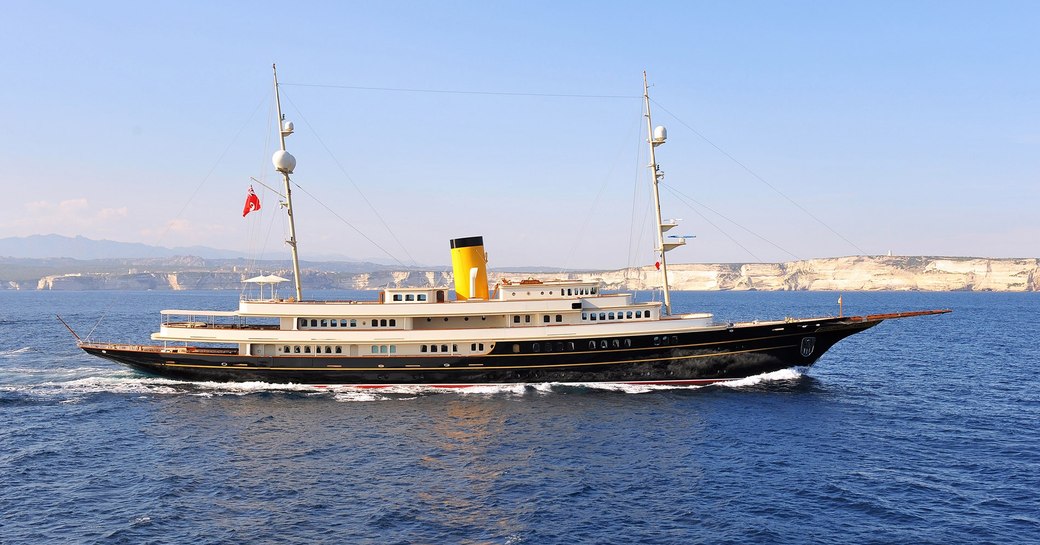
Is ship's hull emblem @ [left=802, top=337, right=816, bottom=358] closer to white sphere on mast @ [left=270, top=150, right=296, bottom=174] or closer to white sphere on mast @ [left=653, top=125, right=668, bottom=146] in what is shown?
white sphere on mast @ [left=653, top=125, right=668, bottom=146]

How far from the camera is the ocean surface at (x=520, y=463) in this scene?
60.4ft

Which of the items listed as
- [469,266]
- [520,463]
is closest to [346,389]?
[469,266]

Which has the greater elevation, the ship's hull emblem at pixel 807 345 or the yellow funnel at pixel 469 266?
the yellow funnel at pixel 469 266

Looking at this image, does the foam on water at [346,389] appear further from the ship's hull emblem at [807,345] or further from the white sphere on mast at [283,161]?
the white sphere on mast at [283,161]

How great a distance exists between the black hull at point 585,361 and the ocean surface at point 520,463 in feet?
3.00

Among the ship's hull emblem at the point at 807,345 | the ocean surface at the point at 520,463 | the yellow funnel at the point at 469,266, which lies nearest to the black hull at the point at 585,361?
the ship's hull emblem at the point at 807,345

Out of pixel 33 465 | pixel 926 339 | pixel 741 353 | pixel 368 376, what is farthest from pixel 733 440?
pixel 926 339

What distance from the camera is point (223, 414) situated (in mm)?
31125

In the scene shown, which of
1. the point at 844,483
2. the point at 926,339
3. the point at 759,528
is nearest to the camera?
the point at 759,528

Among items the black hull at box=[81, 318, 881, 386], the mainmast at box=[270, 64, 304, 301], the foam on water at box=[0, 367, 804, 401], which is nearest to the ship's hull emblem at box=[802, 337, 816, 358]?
the black hull at box=[81, 318, 881, 386]

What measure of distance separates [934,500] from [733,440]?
24.6 ft

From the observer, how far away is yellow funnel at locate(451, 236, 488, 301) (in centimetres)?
3894

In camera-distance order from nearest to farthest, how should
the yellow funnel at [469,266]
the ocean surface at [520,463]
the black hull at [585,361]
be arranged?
the ocean surface at [520,463], the black hull at [585,361], the yellow funnel at [469,266]

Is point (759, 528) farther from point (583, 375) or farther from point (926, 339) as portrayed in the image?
point (926, 339)
